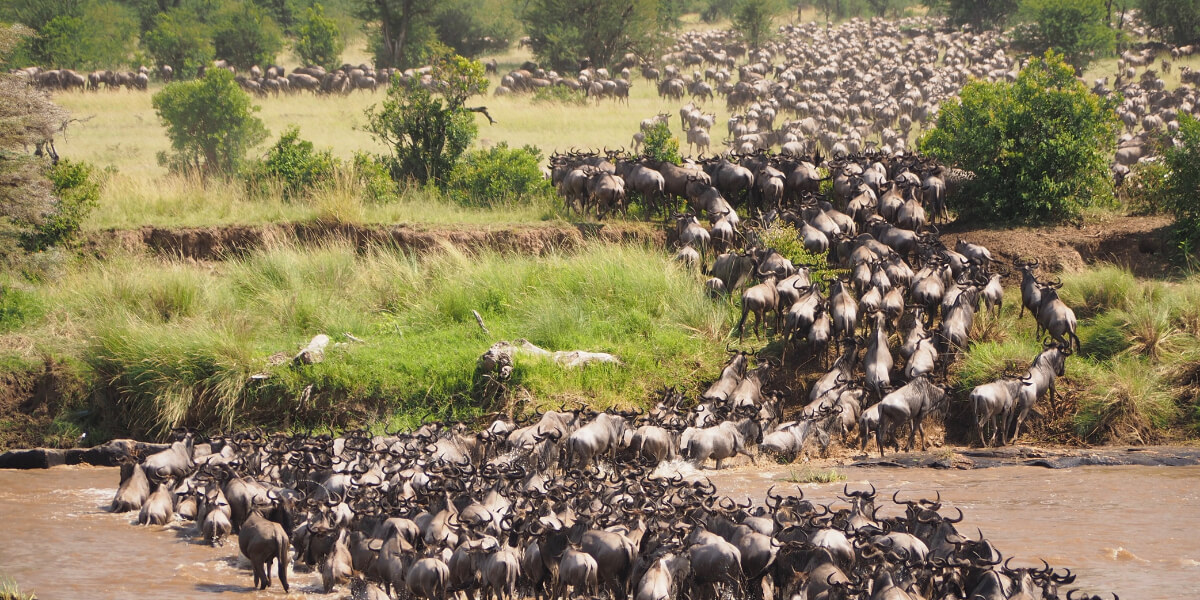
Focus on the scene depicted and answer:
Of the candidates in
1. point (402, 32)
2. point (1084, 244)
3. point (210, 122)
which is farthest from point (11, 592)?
point (402, 32)

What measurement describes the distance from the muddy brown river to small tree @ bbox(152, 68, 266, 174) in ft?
47.5

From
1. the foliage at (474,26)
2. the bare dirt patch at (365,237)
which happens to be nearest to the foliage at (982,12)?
the foliage at (474,26)

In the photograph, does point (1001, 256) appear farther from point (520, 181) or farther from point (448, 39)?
point (448, 39)

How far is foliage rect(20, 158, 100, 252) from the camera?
16.3m

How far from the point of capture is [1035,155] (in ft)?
56.4

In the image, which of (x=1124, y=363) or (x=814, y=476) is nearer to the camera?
(x=814, y=476)

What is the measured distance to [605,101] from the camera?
37.9 metres

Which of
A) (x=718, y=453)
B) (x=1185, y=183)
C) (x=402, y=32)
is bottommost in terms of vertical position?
(x=718, y=453)

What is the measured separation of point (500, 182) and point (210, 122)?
31.4ft

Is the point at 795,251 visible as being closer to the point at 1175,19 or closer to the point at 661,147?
the point at 661,147

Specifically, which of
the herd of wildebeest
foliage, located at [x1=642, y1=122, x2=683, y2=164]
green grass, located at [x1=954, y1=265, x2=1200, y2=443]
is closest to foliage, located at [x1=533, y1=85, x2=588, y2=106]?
foliage, located at [x1=642, y1=122, x2=683, y2=164]

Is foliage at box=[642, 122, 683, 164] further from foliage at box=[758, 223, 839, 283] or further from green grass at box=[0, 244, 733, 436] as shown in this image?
foliage at box=[758, 223, 839, 283]

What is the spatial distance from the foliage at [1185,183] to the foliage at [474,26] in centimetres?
3076

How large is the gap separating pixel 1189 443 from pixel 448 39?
127ft
